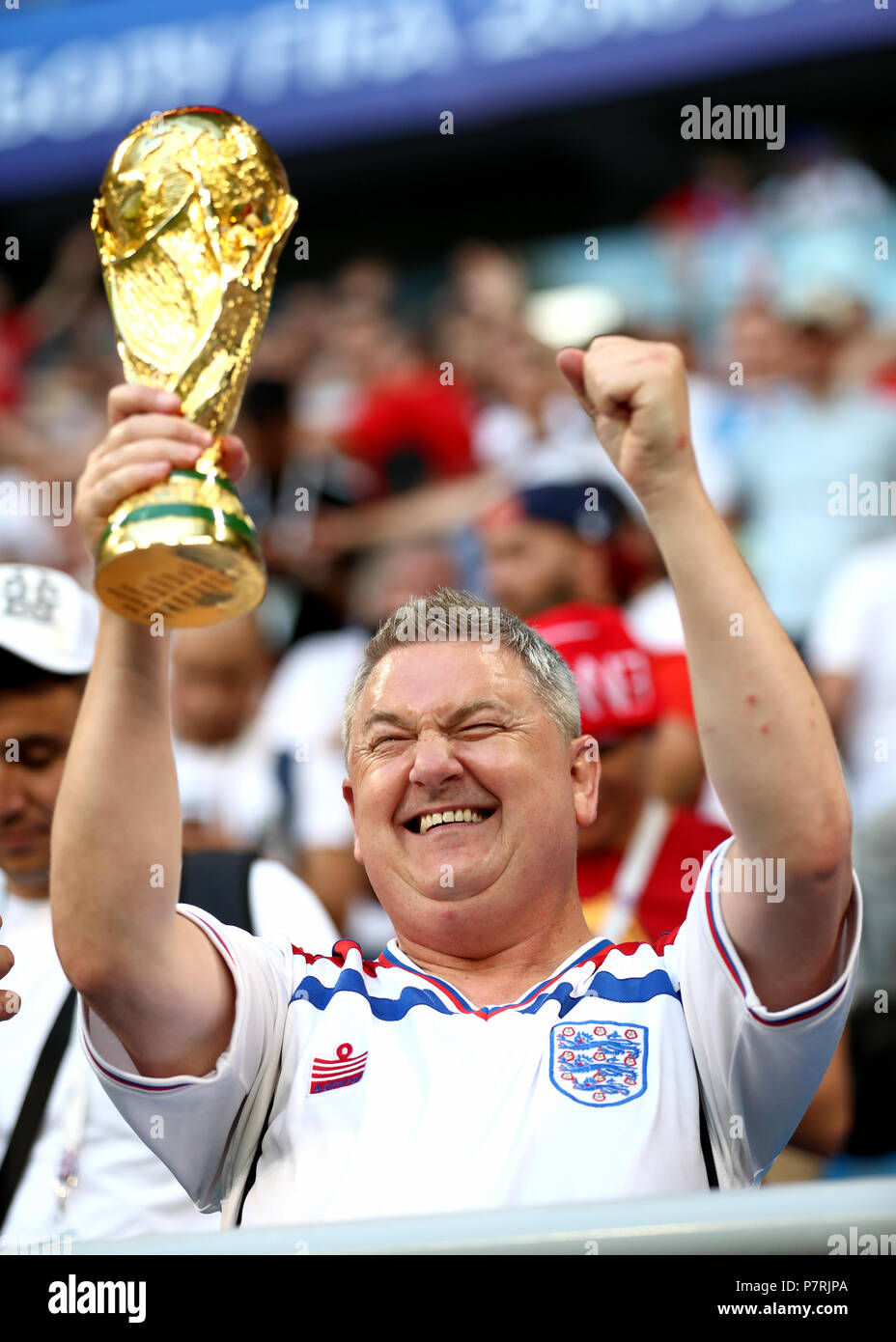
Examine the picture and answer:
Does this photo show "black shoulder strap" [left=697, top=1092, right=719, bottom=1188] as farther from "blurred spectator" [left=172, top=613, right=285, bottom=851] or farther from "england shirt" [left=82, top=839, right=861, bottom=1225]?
"blurred spectator" [left=172, top=613, right=285, bottom=851]

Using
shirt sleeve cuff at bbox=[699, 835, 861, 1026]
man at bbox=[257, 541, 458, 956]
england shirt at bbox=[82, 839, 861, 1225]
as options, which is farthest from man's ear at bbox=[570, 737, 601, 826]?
man at bbox=[257, 541, 458, 956]

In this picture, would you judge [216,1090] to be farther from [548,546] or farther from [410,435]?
[410,435]

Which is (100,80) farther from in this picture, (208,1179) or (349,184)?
(208,1179)

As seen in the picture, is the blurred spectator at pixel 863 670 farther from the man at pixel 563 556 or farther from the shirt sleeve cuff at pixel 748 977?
the shirt sleeve cuff at pixel 748 977

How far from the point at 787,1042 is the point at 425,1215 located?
0.72m

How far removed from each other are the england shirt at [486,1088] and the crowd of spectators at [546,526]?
1.17m

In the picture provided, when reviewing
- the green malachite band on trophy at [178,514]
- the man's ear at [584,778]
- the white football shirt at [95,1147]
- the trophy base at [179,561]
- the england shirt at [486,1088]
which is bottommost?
the white football shirt at [95,1147]

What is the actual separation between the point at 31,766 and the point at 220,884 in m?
0.46

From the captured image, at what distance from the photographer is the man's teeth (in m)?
2.26

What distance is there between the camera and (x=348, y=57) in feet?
26.0

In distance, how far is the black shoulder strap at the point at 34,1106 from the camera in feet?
9.59

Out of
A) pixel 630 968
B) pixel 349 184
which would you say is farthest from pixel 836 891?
pixel 349 184

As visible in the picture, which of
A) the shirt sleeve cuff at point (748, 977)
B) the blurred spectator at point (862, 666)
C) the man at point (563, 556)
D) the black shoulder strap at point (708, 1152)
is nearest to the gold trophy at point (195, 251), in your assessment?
the shirt sleeve cuff at point (748, 977)
